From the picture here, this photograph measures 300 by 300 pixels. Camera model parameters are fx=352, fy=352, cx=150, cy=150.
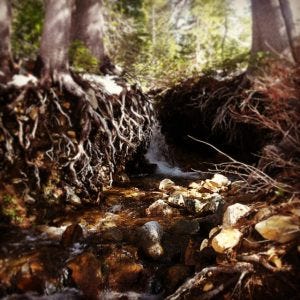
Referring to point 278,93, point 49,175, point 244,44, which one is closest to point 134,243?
point 49,175

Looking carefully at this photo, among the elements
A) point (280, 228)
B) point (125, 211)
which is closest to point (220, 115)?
point (125, 211)

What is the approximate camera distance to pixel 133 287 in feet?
12.0

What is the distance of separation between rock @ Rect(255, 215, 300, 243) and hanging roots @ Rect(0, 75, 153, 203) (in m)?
2.96

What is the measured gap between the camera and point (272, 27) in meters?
7.38

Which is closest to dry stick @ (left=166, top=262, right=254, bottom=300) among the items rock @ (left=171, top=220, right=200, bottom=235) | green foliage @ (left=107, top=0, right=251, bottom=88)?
rock @ (left=171, top=220, right=200, bottom=235)

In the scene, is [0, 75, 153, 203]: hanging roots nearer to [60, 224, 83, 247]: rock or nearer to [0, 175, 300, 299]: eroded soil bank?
[0, 175, 300, 299]: eroded soil bank

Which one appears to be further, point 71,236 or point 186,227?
point 186,227

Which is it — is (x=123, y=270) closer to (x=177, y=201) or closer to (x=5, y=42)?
(x=177, y=201)

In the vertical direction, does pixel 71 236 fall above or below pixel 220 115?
below

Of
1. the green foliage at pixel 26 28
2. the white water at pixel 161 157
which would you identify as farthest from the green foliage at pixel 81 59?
the white water at pixel 161 157

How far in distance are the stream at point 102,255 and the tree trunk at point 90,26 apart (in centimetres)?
335

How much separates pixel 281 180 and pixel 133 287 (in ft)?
6.24

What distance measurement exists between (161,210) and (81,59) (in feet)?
9.60

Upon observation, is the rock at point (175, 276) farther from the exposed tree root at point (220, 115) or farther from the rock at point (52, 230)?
the exposed tree root at point (220, 115)
